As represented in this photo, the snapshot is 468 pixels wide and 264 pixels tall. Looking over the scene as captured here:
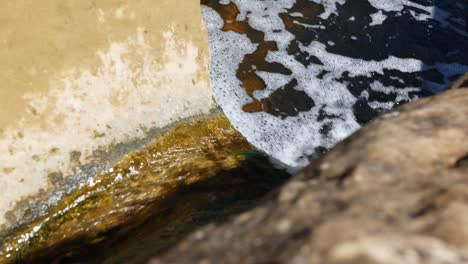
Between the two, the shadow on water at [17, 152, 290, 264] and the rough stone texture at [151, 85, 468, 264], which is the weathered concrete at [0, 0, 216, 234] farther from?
the rough stone texture at [151, 85, 468, 264]

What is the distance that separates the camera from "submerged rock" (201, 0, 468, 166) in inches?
161

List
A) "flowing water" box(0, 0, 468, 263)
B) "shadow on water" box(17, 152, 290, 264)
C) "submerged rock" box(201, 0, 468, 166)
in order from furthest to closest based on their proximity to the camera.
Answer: "submerged rock" box(201, 0, 468, 166) < "flowing water" box(0, 0, 468, 263) < "shadow on water" box(17, 152, 290, 264)

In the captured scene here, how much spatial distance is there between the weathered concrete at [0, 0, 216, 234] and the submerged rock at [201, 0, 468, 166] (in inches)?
26.0

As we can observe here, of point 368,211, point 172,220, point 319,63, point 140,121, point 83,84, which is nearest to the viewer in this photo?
point 368,211

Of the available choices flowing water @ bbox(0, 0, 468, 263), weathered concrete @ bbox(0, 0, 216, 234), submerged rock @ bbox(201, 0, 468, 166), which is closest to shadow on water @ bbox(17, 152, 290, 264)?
flowing water @ bbox(0, 0, 468, 263)

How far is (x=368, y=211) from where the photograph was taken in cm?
139

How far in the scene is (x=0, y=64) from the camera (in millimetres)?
2656

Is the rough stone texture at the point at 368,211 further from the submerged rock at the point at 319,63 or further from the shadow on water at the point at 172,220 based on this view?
the submerged rock at the point at 319,63

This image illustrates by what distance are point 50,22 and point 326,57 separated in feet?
9.99

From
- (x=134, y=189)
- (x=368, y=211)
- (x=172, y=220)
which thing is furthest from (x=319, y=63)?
(x=368, y=211)

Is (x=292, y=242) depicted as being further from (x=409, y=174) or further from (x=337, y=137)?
(x=337, y=137)

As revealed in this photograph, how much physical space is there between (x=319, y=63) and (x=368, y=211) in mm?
3741

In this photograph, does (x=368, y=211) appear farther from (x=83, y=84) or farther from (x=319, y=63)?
(x=319, y=63)

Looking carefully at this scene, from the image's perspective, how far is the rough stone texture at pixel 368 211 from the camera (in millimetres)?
1262
